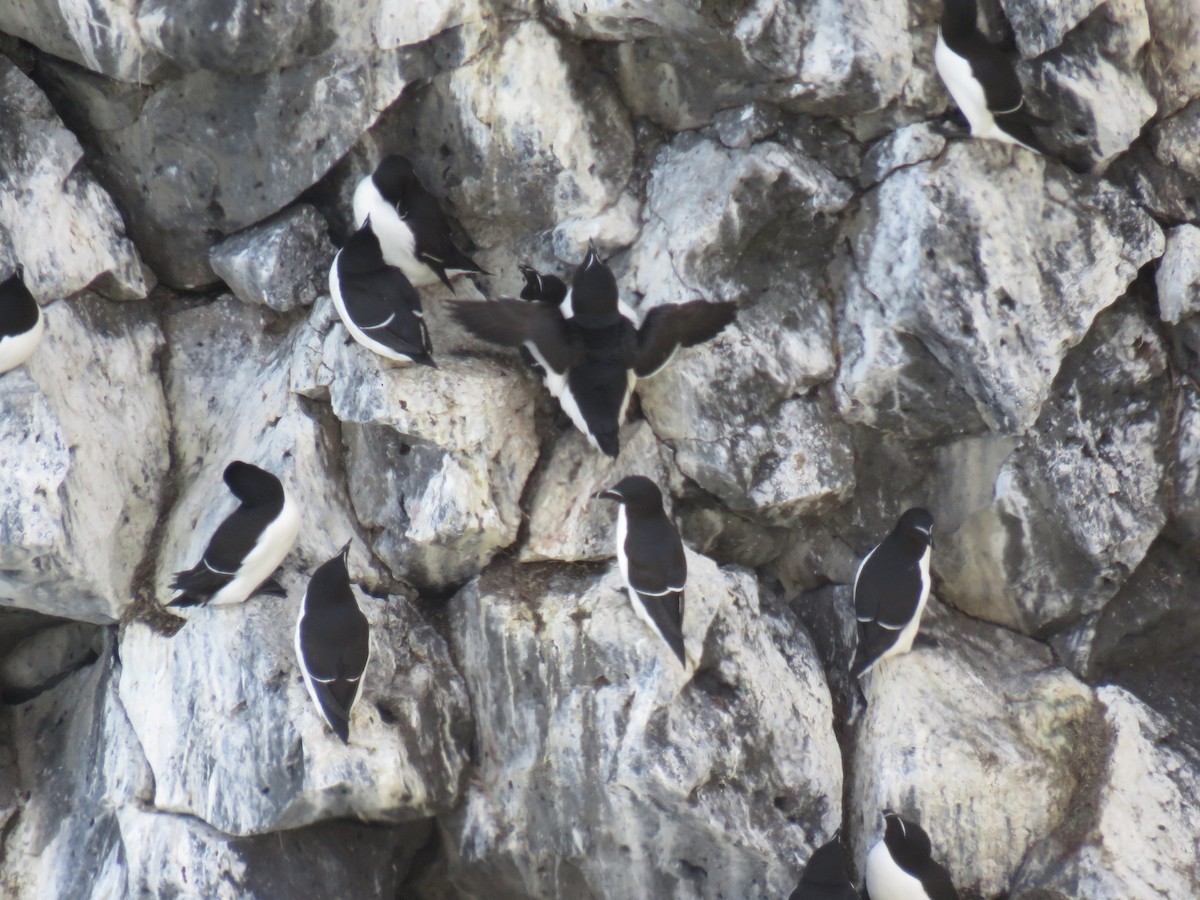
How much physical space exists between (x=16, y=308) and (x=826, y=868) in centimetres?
336

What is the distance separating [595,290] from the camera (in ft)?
15.4

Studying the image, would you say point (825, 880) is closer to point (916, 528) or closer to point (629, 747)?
point (629, 747)

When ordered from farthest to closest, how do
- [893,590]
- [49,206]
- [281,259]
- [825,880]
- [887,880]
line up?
[281,259], [49,206], [893,590], [887,880], [825,880]

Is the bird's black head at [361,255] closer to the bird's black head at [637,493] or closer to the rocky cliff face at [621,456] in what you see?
the rocky cliff face at [621,456]

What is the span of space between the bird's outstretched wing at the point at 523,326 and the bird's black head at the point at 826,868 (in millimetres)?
1884

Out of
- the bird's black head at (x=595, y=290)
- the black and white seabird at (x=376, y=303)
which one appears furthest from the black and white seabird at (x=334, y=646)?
the bird's black head at (x=595, y=290)

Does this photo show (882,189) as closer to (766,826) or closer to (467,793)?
(766,826)

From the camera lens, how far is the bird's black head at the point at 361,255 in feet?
15.8

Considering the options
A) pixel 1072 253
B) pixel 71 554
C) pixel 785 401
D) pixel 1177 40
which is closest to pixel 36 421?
pixel 71 554

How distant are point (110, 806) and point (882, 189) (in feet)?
11.9

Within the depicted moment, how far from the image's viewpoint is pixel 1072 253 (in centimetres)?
489

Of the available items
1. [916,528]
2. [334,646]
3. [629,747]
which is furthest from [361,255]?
[916,528]

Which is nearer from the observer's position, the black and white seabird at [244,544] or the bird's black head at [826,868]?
the bird's black head at [826,868]

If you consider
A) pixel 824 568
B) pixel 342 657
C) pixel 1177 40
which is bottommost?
pixel 824 568
